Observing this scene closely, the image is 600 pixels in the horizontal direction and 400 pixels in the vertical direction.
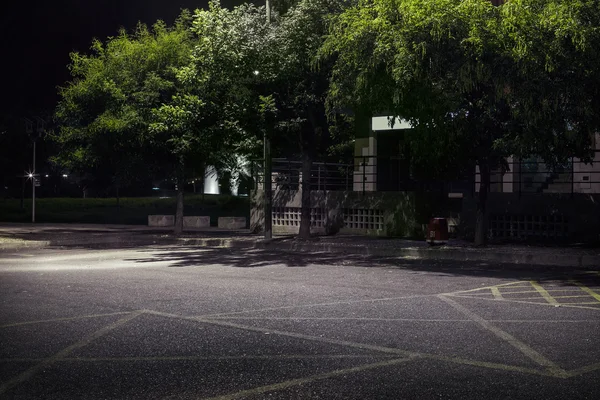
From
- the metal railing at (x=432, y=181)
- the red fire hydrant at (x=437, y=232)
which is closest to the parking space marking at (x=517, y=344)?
the red fire hydrant at (x=437, y=232)

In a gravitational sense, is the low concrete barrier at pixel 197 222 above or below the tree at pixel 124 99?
below

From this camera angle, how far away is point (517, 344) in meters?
7.28

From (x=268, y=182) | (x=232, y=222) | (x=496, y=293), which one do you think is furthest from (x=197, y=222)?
(x=496, y=293)

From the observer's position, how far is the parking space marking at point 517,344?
6.21 m

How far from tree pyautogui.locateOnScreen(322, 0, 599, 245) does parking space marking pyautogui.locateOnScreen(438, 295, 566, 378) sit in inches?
330

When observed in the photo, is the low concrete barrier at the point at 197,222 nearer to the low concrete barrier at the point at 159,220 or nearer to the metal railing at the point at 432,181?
the low concrete barrier at the point at 159,220

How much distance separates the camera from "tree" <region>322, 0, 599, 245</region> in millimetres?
16422

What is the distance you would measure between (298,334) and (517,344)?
7.26ft

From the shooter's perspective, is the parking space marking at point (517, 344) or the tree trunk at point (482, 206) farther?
the tree trunk at point (482, 206)

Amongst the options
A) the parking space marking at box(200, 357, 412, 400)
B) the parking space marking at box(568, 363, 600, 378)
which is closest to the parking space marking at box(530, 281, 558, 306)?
the parking space marking at box(568, 363, 600, 378)

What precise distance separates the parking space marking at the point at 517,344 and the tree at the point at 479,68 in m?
8.37

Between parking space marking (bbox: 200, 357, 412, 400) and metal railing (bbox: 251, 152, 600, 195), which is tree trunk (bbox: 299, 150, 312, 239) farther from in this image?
parking space marking (bbox: 200, 357, 412, 400)

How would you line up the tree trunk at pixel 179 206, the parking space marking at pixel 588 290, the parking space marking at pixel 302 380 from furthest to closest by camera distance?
the tree trunk at pixel 179 206
the parking space marking at pixel 588 290
the parking space marking at pixel 302 380

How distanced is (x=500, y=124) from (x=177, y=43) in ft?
48.1
